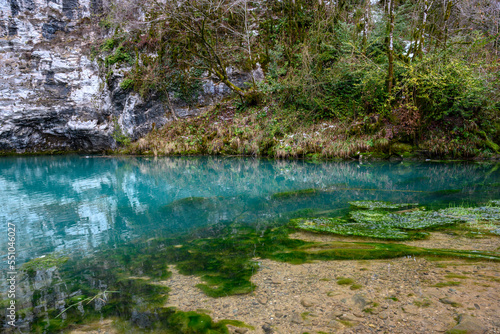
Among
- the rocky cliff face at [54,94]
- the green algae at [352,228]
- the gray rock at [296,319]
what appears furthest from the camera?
the rocky cliff face at [54,94]

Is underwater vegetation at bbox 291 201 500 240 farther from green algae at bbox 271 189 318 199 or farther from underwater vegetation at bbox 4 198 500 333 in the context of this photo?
green algae at bbox 271 189 318 199

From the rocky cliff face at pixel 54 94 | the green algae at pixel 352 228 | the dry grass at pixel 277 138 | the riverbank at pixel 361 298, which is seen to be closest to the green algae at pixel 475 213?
the green algae at pixel 352 228

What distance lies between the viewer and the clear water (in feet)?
17.4

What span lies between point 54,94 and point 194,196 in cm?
1972

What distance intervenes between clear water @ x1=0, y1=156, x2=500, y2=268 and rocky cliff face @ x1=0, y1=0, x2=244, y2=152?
9.06 meters

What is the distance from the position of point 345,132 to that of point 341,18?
20.6 feet

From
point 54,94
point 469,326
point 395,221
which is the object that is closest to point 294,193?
point 395,221

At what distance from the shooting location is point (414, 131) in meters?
12.0

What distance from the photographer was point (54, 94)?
Result: 2108 centimetres

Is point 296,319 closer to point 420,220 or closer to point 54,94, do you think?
point 420,220

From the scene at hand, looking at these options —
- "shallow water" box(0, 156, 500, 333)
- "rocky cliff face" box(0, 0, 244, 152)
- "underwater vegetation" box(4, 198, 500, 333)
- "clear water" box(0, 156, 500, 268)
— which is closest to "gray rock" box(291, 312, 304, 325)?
"underwater vegetation" box(4, 198, 500, 333)

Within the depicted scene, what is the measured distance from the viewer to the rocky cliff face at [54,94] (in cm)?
2019

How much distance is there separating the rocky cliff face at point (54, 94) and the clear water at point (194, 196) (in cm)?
906

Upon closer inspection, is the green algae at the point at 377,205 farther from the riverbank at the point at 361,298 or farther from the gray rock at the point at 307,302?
the gray rock at the point at 307,302
